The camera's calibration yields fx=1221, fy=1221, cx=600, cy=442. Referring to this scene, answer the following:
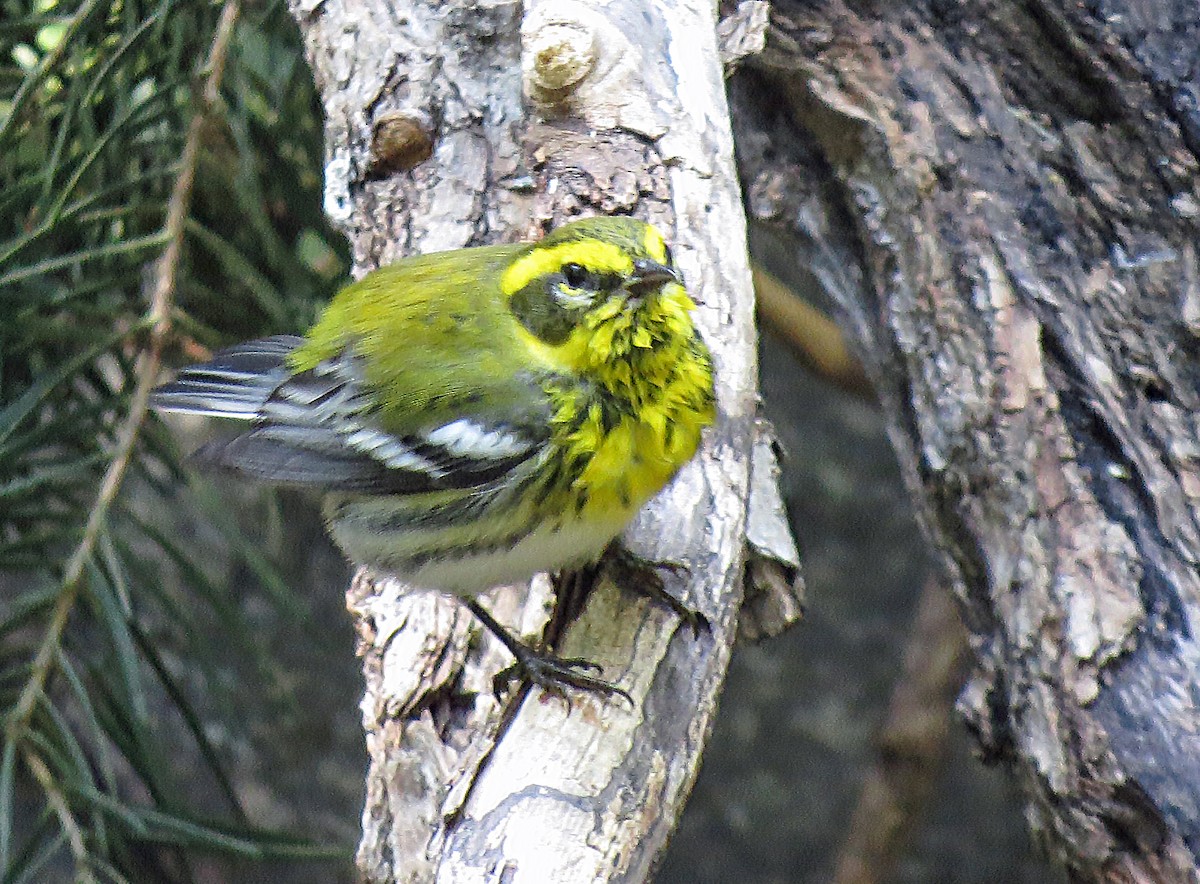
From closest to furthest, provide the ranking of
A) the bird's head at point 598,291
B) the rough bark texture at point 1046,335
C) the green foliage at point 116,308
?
the bird's head at point 598,291 → the rough bark texture at point 1046,335 → the green foliage at point 116,308

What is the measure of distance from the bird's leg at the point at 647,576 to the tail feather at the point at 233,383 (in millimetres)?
635

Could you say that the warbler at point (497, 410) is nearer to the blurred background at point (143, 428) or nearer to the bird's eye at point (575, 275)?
the bird's eye at point (575, 275)

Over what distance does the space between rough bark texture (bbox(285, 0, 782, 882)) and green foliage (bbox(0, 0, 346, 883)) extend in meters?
0.44

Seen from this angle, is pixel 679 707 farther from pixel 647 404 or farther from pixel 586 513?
pixel 647 404

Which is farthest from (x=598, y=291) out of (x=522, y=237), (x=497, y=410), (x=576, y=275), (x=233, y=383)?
(x=233, y=383)

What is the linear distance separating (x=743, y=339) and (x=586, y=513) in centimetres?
35

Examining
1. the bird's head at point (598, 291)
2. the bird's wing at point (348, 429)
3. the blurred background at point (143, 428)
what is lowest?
the blurred background at point (143, 428)

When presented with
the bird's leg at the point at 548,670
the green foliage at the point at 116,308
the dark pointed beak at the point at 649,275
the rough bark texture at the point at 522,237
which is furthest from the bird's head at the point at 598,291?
the green foliage at the point at 116,308

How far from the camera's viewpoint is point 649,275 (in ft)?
5.13

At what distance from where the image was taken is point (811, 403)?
3.84 m

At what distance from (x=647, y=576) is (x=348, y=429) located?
0.51 m

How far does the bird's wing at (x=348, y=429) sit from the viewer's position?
1646 mm

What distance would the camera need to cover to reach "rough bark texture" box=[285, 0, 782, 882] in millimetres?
1324

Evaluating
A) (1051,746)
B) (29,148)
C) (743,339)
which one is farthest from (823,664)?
(29,148)
